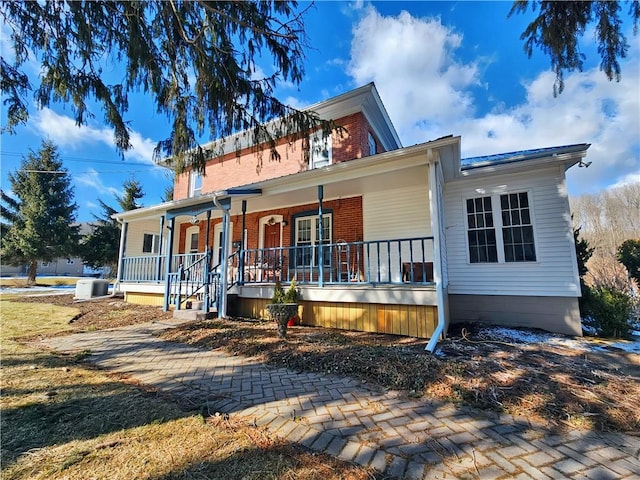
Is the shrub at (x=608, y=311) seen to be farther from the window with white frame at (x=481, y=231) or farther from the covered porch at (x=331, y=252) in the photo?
the covered porch at (x=331, y=252)

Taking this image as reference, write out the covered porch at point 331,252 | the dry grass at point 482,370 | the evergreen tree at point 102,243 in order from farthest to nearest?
the evergreen tree at point 102,243 < the covered porch at point 331,252 < the dry grass at point 482,370

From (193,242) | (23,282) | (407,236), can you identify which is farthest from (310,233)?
(23,282)

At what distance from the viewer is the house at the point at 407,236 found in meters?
6.11

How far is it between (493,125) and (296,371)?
15562mm

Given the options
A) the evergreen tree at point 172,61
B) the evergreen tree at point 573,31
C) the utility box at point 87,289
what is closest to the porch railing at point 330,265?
the utility box at point 87,289

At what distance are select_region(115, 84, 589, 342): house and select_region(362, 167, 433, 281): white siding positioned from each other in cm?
3

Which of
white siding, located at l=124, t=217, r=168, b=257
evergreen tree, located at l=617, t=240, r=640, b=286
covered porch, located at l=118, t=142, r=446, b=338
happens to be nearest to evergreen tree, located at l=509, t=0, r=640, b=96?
covered porch, located at l=118, t=142, r=446, b=338

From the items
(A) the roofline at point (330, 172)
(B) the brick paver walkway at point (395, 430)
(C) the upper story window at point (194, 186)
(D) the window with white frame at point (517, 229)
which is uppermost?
(C) the upper story window at point (194, 186)

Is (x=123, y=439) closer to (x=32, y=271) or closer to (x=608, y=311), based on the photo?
(x=608, y=311)

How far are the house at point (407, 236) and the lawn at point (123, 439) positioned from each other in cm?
356

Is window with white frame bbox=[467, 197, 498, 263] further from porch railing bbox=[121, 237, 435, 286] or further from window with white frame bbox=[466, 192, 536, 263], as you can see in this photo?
porch railing bbox=[121, 237, 435, 286]

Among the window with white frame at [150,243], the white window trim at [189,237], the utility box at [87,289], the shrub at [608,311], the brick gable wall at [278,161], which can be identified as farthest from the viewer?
the window with white frame at [150,243]

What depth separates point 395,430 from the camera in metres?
2.53

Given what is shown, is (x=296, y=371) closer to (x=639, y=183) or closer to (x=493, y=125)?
(x=493, y=125)
